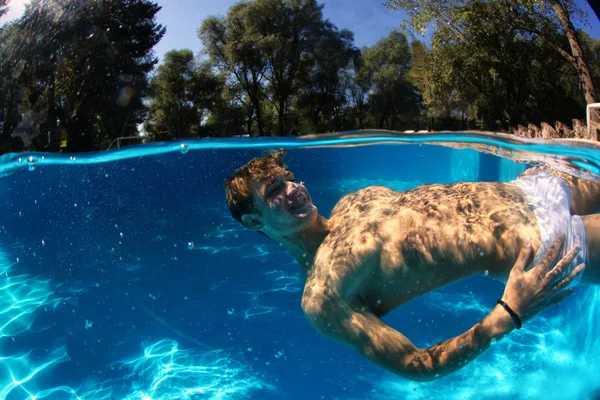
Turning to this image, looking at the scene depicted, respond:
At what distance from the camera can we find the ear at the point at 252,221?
312 centimetres

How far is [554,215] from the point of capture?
2.54m

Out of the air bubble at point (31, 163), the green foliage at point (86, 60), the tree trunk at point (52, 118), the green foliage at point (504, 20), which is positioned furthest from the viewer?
the air bubble at point (31, 163)

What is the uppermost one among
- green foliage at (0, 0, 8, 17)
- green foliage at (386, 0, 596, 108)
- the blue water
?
green foliage at (0, 0, 8, 17)

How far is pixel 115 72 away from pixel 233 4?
32.7 inches

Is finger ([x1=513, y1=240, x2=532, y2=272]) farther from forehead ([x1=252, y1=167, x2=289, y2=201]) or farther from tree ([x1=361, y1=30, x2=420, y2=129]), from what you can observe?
forehead ([x1=252, y1=167, x2=289, y2=201])

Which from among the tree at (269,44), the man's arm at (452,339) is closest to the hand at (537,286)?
the man's arm at (452,339)

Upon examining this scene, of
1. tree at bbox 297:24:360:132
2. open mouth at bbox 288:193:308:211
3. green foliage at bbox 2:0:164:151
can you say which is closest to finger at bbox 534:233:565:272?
tree at bbox 297:24:360:132

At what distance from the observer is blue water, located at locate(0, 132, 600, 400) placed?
11.7 ft

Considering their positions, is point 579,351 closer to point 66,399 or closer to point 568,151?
point 568,151

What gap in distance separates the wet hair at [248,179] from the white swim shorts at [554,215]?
196 cm

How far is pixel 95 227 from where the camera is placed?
6531mm

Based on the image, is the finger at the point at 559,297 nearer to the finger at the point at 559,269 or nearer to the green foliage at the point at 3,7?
the finger at the point at 559,269

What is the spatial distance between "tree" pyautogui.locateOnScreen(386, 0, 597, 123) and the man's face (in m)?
1.42

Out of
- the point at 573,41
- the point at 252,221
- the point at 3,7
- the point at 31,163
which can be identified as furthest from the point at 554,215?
the point at 31,163
